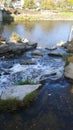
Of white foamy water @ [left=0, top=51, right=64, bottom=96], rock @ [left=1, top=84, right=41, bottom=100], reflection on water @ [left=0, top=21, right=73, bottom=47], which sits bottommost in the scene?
reflection on water @ [left=0, top=21, right=73, bottom=47]

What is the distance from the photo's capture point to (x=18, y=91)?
1457 centimetres

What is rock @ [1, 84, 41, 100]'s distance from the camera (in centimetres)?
1390

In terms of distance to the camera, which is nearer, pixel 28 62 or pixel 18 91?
pixel 18 91

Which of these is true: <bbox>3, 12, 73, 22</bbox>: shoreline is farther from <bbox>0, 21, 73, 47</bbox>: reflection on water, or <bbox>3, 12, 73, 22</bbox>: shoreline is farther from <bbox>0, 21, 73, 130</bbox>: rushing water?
<bbox>0, 21, 73, 130</bbox>: rushing water

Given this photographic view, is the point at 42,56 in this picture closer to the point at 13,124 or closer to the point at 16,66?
the point at 16,66

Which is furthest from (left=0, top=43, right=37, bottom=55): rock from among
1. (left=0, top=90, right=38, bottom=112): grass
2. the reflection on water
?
(left=0, top=90, right=38, bottom=112): grass

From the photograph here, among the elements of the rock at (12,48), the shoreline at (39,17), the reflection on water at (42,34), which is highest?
the rock at (12,48)

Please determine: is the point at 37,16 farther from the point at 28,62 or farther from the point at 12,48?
the point at 28,62

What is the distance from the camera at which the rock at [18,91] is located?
45.6ft

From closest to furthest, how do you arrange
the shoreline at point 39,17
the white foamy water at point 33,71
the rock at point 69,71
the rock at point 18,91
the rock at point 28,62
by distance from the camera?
the rock at point 18,91
the white foamy water at point 33,71
the rock at point 69,71
the rock at point 28,62
the shoreline at point 39,17

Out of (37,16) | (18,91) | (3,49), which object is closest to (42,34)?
(3,49)

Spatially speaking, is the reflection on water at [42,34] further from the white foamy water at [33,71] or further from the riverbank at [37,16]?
the riverbank at [37,16]

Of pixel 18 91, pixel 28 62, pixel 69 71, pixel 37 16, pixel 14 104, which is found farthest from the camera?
pixel 37 16

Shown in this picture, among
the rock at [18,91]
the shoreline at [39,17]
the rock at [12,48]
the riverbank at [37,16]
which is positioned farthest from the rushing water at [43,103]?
the riverbank at [37,16]
